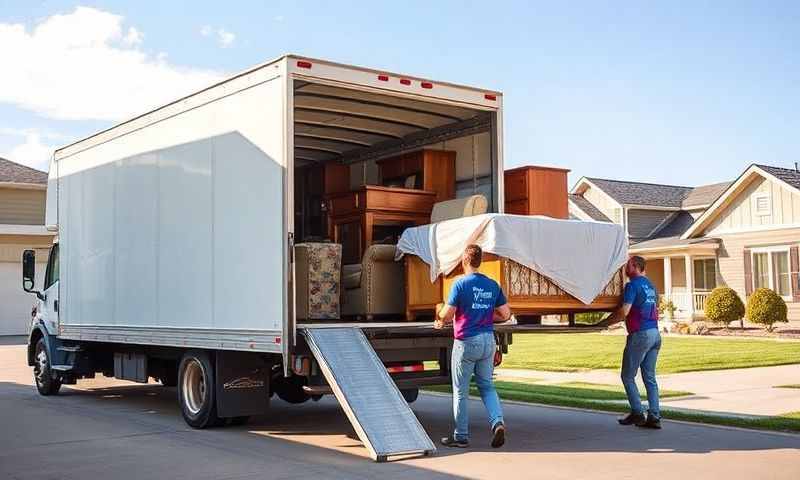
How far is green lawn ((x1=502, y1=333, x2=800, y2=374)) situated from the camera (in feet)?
61.3

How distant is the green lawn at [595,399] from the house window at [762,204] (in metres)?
19.1

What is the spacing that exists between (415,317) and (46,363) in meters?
7.17

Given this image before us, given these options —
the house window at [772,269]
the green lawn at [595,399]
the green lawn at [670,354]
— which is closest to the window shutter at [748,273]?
the house window at [772,269]

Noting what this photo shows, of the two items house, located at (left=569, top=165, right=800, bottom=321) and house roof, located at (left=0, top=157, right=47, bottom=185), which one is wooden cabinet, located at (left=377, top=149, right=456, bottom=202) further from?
house roof, located at (left=0, top=157, right=47, bottom=185)

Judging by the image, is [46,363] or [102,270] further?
[46,363]

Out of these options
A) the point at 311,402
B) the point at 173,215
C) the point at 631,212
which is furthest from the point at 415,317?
the point at 631,212

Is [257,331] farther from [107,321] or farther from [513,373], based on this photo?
[513,373]

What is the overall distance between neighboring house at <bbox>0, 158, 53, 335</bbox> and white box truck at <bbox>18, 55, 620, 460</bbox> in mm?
24263

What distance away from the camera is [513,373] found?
17953 mm

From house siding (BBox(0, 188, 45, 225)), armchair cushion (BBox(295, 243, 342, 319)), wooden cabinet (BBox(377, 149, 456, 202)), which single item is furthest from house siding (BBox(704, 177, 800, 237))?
house siding (BBox(0, 188, 45, 225))

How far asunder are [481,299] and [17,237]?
3227 centimetres

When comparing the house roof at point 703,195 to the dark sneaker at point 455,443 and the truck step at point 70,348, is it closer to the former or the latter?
the truck step at point 70,348

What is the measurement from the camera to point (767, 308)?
28375 mm

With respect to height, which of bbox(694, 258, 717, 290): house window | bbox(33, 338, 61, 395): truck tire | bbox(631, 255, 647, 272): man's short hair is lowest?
bbox(33, 338, 61, 395): truck tire
